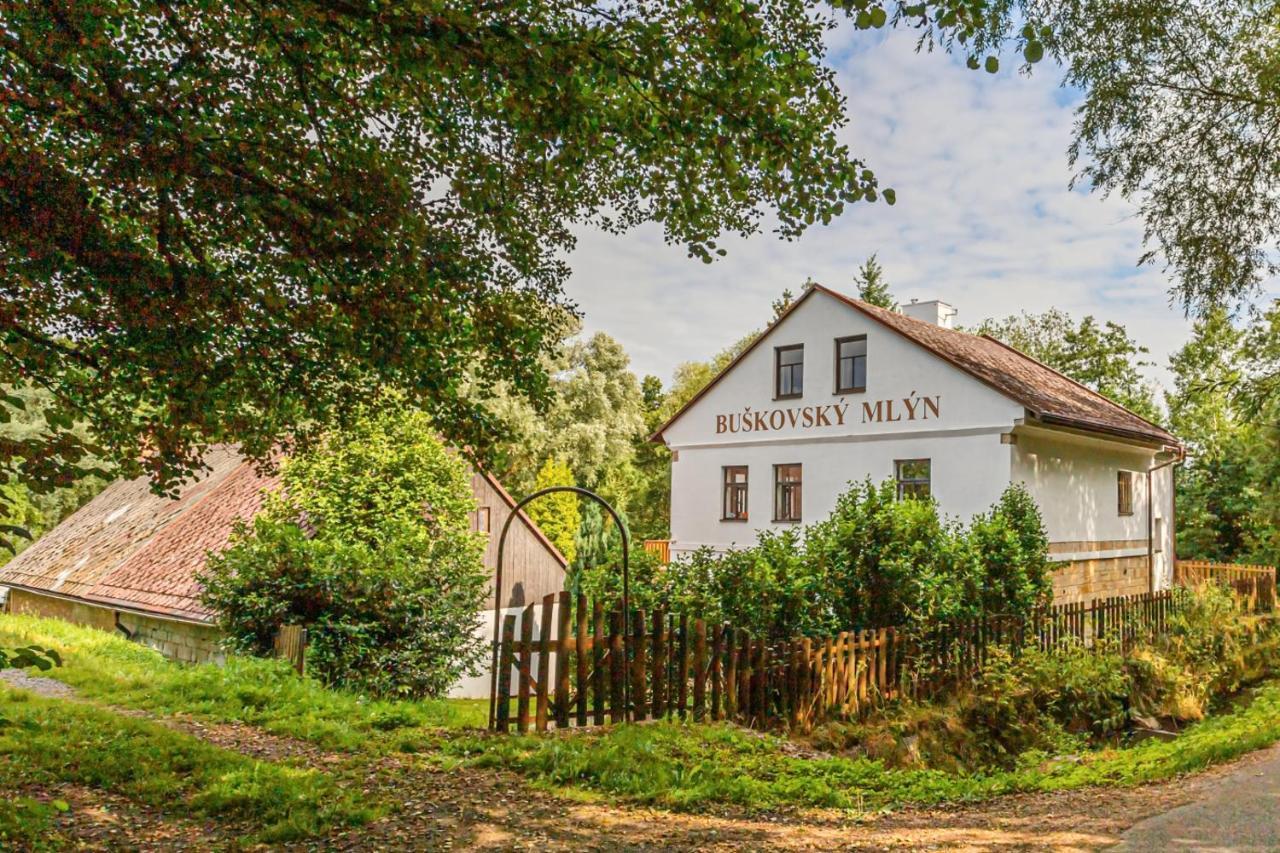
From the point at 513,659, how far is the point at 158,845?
336 centimetres

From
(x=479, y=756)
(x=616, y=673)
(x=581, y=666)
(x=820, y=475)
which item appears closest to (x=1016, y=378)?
(x=820, y=475)

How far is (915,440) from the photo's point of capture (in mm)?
19438

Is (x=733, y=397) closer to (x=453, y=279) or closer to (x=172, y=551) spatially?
(x=172, y=551)

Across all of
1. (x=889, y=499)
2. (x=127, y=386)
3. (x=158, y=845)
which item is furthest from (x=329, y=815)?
(x=889, y=499)

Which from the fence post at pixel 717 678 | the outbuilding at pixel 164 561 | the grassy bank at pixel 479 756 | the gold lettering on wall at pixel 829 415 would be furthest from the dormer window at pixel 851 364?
the fence post at pixel 717 678

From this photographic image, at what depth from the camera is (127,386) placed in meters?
6.25

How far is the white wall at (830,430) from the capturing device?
60.4 ft

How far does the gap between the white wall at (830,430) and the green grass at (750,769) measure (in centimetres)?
965

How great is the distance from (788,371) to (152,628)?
49.0 ft

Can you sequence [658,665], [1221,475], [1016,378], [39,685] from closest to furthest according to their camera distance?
[658,665] → [39,685] → [1016,378] → [1221,475]

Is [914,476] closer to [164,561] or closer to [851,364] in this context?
[851,364]

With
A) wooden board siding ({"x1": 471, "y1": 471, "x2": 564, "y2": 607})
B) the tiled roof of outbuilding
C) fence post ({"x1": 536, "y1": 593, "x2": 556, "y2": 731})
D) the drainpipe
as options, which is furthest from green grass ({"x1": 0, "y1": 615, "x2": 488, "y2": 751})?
the drainpipe

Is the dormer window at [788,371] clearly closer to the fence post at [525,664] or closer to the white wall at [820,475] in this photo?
the white wall at [820,475]

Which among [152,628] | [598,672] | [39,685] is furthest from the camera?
[152,628]
